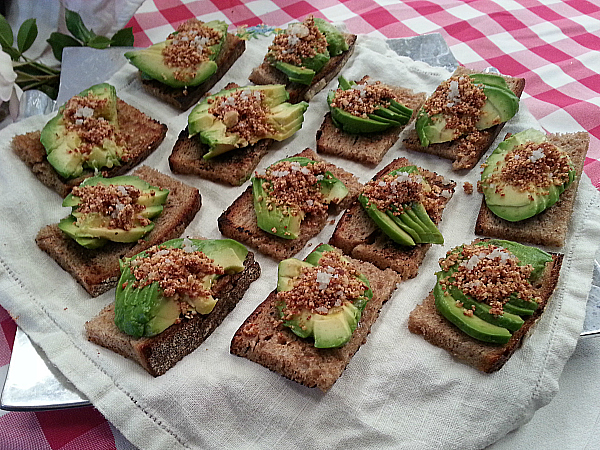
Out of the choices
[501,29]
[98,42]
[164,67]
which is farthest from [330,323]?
[501,29]

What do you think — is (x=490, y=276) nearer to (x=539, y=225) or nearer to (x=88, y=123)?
(x=539, y=225)

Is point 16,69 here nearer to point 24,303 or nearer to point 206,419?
point 24,303

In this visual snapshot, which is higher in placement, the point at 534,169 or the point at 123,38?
the point at 534,169

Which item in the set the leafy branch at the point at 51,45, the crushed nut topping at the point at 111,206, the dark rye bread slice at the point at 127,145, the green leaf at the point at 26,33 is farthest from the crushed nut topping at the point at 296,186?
the green leaf at the point at 26,33

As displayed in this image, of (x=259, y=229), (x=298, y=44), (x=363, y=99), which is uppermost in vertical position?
(x=298, y=44)

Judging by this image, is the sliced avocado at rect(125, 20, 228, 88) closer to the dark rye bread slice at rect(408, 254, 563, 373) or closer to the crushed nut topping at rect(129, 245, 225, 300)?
the crushed nut topping at rect(129, 245, 225, 300)

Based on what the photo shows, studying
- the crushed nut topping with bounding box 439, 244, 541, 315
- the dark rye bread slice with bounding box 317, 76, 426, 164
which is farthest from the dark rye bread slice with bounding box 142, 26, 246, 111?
the crushed nut topping with bounding box 439, 244, 541, 315
